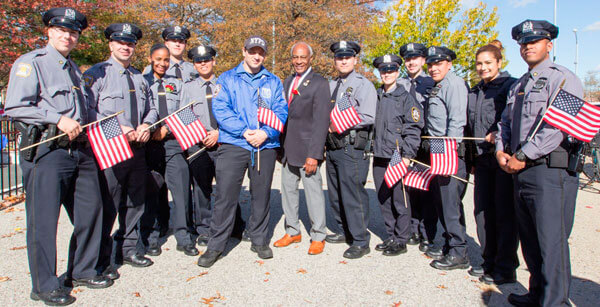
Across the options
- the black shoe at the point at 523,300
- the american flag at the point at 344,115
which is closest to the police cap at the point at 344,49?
the american flag at the point at 344,115

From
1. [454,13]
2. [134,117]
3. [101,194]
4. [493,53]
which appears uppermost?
[454,13]

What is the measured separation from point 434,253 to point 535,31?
8.36 ft

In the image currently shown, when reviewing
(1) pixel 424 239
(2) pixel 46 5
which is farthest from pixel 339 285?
(2) pixel 46 5

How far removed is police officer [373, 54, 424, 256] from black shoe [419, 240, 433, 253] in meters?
0.24

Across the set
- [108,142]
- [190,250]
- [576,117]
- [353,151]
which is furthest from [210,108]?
[576,117]

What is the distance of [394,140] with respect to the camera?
180 inches

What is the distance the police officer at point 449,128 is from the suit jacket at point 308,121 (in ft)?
3.76

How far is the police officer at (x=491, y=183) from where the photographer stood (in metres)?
3.81

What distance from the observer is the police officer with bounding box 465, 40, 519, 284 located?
150 inches

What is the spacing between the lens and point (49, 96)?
328 cm

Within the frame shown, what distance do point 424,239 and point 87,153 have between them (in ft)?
12.6

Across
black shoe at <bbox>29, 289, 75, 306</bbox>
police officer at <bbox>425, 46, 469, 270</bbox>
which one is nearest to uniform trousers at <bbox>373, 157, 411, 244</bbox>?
police officer at <bbox>425, 46, 469, 270</bbox>

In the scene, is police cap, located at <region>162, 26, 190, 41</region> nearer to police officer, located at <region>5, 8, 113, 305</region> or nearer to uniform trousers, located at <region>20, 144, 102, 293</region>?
police officer, located at <region>5, 8, 113, 305</region>

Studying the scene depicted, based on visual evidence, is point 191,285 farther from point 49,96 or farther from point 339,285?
point 49,96
